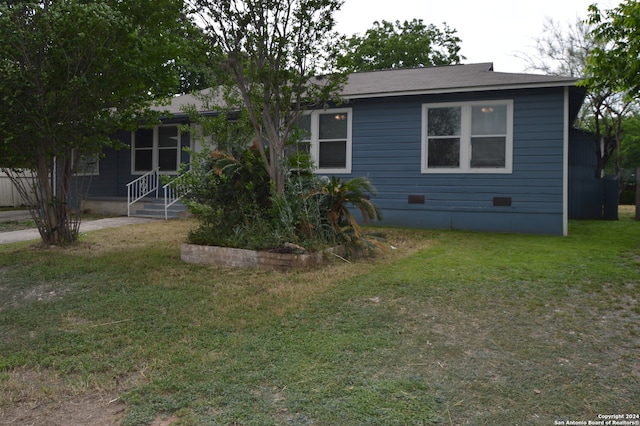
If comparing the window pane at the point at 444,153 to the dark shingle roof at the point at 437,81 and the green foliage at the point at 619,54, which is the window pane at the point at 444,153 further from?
the green foliage at the point at 619,54

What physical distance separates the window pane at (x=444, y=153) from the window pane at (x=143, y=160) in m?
8.66

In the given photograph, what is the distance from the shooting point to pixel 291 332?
3785mm

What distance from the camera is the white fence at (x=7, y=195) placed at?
1828 cm

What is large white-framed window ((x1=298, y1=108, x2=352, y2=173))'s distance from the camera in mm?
11440

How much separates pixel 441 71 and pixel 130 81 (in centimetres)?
748

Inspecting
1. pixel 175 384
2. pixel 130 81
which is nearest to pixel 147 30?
pixel 130 81

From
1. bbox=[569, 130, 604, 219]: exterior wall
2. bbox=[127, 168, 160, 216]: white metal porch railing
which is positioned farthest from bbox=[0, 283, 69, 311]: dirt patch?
bbox=[569, 130, 604, 219]: exterior wall

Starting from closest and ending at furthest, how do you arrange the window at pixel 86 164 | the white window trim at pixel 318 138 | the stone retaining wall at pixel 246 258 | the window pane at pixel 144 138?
1. the stone retaining wall at pixel 246 258
2. the window at pixel 86 164
3. the white window trim at pixel 318 138
4. the window pane at pixel 144 138

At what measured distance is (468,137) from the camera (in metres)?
10.2

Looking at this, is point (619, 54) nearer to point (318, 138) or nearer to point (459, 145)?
point (459, 145)

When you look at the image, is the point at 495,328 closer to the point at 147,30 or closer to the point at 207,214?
the point at 207,214

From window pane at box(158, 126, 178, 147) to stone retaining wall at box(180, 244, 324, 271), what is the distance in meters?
8.65

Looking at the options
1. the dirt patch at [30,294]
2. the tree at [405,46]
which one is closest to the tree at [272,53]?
the dirt patch at [30,294]

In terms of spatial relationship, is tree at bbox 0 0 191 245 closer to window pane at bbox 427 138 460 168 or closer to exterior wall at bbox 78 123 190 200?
window pane at bbox 427 138 460 168
